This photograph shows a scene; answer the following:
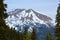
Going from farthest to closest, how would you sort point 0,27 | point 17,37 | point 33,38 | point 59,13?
point 17,37 < point 33,38 < point 59,13 < point 0,27

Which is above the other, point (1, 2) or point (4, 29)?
point (1, 2)

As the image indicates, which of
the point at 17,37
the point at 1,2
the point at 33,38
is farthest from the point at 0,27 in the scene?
the point at 17,37

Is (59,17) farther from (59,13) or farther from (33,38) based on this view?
(33,38)

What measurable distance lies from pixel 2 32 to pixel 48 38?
52.0 metres

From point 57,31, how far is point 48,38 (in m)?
42.1

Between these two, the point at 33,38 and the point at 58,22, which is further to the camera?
the point at 33,38

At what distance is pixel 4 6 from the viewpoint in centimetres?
2377

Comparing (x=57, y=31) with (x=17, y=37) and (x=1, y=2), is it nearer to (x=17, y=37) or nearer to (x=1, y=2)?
(x=1, y=2)

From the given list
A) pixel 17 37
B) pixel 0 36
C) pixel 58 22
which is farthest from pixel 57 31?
pixel 17 37

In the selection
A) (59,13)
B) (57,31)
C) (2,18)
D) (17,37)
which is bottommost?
(17,37)

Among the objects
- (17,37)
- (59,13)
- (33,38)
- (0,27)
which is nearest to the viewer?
(0,27)

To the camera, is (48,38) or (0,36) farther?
(48,38)

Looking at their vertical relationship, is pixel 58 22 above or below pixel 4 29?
below

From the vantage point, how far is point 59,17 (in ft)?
106
